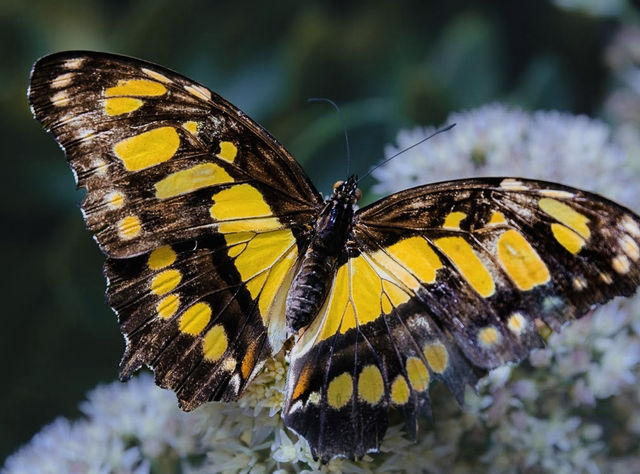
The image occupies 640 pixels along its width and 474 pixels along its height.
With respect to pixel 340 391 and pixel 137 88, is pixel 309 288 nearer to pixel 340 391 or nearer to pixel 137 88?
pixel 340 391

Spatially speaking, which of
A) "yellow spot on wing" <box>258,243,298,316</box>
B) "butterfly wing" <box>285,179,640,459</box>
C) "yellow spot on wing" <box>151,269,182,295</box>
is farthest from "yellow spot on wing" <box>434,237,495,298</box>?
"yellow spot on wing" <box>151,269,182,295</box>

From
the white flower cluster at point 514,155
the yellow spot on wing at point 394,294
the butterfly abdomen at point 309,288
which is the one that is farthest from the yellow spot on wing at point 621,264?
the white flower cluster at point 514,155

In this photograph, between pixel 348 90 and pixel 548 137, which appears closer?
pixel 548 137

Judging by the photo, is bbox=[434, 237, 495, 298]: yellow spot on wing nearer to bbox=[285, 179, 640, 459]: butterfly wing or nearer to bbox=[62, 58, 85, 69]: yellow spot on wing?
bbox=[285, 179, 640, 459]: butterfly wing

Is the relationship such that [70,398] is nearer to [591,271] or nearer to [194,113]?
[194,113]

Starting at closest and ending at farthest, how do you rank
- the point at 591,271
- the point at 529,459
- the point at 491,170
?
the point at 591,271 → the point at 529,459 → the point at 491,170

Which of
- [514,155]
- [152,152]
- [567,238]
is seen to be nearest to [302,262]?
[152,152]

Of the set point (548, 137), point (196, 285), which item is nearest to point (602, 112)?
point (548, 137)
